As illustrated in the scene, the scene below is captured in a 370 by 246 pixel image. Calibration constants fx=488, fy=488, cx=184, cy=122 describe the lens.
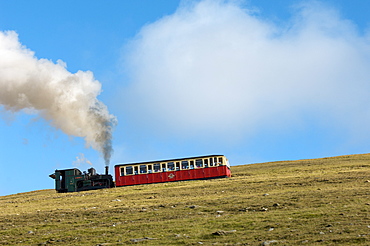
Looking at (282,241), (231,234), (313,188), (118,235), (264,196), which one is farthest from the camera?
(313,188)

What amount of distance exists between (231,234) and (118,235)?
455cm

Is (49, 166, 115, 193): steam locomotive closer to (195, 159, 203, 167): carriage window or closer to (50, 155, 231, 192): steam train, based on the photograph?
(50, 155, 231, 192): steam train

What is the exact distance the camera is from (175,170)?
51.5 metres

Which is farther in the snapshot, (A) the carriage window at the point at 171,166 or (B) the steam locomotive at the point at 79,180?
(B) the steam locomotive at the point at 79,180

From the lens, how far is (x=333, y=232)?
16.0 m

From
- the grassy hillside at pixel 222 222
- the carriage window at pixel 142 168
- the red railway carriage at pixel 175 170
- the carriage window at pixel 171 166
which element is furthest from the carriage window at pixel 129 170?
the grassy hillside at pixel 222 222

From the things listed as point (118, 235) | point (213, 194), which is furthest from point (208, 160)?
point (118, 235)

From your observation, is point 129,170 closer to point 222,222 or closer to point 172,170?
point 172,170

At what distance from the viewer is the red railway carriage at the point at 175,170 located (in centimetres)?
5125

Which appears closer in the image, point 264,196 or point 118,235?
point 118,235

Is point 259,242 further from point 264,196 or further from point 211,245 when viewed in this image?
point 264,196

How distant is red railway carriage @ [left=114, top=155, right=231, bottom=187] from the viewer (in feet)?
168

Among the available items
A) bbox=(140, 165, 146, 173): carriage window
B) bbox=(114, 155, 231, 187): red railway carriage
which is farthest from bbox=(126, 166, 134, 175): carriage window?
bbox=(140, 165, 146, 173): carriage window

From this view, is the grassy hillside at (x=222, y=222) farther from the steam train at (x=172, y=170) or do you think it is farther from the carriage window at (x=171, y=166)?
the carriage window at (x=171, y=166)
